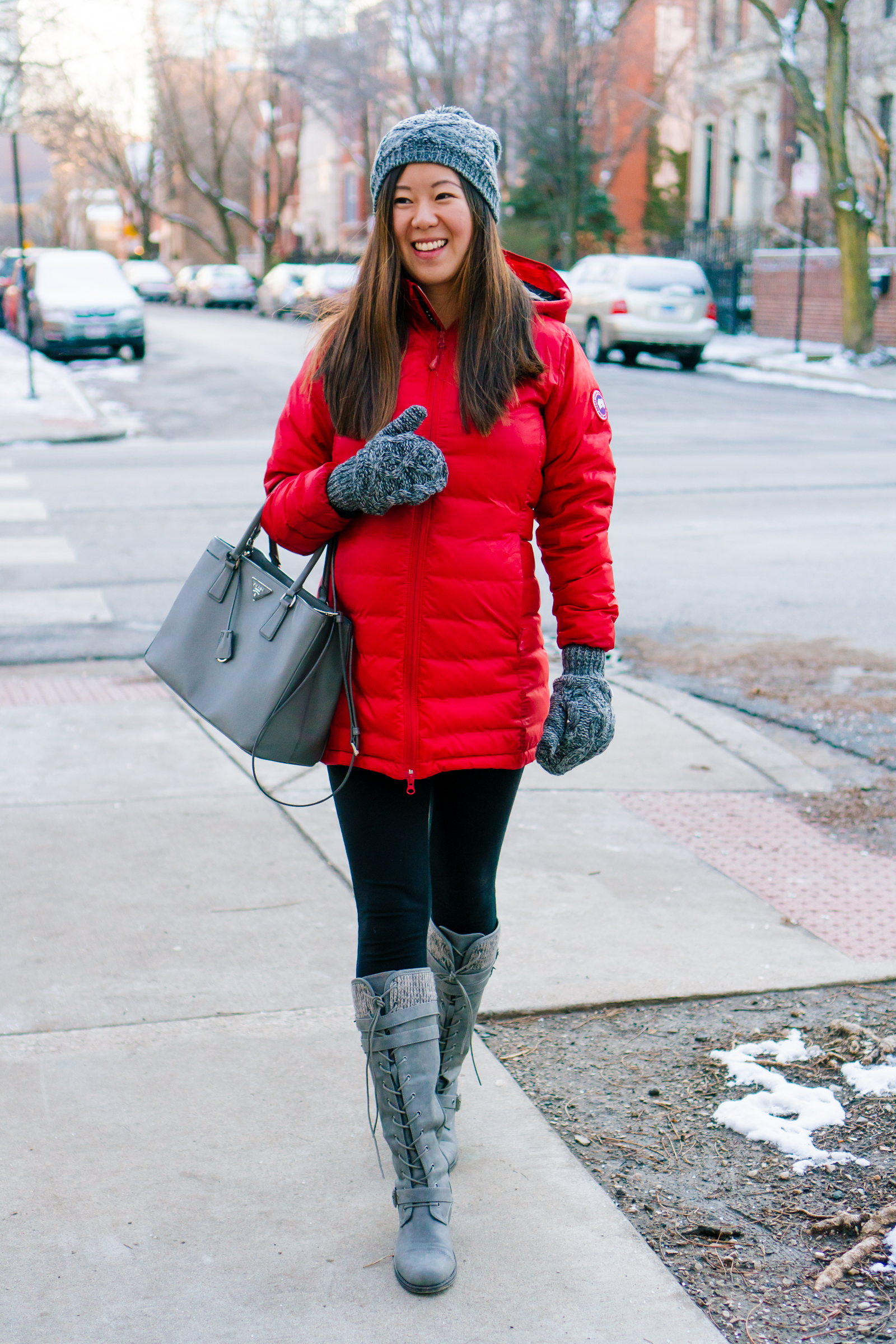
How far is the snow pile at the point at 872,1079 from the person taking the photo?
2.99m

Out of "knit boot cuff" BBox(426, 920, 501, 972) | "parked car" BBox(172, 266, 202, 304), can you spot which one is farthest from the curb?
"parked car" BBox(172, 266, 202, 304)

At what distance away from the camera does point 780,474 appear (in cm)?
1234

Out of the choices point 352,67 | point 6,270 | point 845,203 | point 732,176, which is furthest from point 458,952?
point 352,67

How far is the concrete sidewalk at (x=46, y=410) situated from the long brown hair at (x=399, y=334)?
12.6 metres

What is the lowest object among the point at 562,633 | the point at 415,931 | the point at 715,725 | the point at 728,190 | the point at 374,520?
the point at 715,725

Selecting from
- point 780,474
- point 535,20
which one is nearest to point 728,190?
point 535,20

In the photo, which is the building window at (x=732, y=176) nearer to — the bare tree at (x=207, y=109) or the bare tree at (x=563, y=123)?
the bare tree at (x=563, y=123)

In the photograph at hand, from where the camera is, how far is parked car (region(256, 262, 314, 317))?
38781 millimetres

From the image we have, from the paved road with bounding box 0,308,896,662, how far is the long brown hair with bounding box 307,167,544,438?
1175 mm

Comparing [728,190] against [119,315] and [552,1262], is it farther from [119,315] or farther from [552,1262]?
[552,1262]

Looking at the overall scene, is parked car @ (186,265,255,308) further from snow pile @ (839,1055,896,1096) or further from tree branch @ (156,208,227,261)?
snow pile @ (839,1055,896,1096)

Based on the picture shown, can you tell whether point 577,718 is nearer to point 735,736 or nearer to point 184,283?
point 735,736

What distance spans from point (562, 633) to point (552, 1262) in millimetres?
1077

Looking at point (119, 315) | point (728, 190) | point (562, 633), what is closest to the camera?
point (562, 633)
